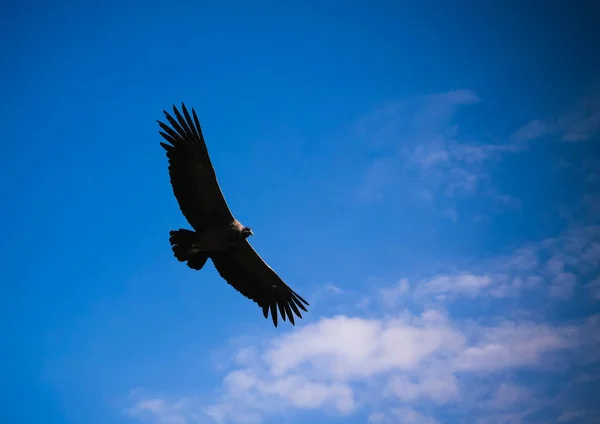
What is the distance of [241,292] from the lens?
18172 mm

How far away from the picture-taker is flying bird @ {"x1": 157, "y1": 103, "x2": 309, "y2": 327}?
1588cm

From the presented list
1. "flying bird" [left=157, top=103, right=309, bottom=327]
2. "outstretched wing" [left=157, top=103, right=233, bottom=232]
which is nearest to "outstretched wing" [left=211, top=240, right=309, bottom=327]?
"flying bird" [left=157, top=103, right=309, bottom=327]

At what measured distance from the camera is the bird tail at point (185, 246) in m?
16.4

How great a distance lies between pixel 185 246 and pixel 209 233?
2.80 ft

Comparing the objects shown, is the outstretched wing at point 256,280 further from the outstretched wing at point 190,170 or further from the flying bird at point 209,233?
the outstretched wing at point 190,170

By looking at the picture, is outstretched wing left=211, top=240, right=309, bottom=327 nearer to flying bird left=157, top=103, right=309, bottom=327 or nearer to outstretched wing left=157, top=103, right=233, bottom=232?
flying bird left=157, top=103, right=309, bottom=327

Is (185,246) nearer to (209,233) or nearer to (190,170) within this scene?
(209,233)

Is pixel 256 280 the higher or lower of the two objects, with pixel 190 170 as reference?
lower

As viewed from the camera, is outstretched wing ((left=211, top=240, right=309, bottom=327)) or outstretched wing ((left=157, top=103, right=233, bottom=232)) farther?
outstretched wing ((left=211, top=240, right=309, bottom=327))


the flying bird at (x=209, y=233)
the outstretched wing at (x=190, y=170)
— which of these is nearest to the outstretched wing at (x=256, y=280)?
the flying bird at (x=209, y=233)

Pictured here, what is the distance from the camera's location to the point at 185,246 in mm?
16500

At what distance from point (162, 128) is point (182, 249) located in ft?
12.5

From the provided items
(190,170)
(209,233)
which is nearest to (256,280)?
(209,233)

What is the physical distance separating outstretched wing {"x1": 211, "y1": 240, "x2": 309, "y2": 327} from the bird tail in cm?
91
